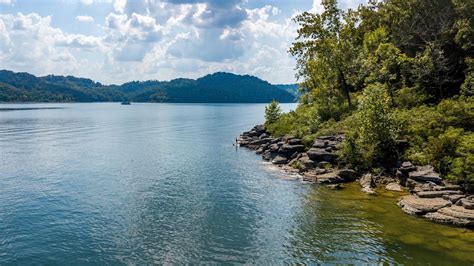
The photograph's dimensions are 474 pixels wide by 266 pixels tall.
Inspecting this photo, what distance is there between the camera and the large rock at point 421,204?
1496 inches

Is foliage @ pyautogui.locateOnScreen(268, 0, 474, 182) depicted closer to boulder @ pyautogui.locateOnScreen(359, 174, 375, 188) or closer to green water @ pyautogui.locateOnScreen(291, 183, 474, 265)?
boulder @ pyautogui.locateOnScreen(359, 174, 375, 188)

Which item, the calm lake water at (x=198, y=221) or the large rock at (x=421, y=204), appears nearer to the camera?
the calm lake water at (x=198, y=221)

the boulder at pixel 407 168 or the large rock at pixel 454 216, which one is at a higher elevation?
the boulder at pixel 407 168

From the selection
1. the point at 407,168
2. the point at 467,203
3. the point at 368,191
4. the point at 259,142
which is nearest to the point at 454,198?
the point at 467,203

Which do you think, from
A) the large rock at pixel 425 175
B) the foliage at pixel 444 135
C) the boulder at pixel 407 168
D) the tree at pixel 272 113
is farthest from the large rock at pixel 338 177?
the tree at pixel 272 113

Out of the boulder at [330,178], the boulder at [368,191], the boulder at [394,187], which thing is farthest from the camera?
the boulder at [330,178]

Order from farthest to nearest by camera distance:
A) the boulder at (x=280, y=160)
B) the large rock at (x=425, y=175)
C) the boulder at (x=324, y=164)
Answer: the boulder at (x=280, y=160), the boulder at (x=324, y=164), the large rock at (x=425, y=175)

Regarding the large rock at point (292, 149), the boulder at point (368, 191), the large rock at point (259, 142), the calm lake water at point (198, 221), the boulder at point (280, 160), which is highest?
the large rock at point (292, 149)

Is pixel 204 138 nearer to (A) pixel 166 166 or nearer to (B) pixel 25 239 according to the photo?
(A) pixel 166 166

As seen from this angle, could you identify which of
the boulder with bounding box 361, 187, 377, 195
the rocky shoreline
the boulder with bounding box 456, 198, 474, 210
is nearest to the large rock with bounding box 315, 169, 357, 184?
the rocky shoreline

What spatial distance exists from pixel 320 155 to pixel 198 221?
29.3m

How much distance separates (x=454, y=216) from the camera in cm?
3544

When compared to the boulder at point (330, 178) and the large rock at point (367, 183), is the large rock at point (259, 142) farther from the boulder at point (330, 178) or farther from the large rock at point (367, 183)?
the large rock at point (367, 183)

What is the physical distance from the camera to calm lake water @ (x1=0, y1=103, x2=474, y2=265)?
98.4 feet
